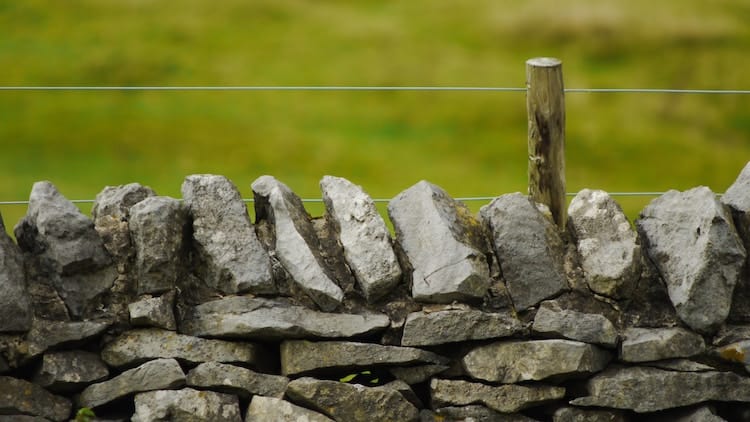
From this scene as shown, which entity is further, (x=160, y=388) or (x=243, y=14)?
(x=243, y=14)

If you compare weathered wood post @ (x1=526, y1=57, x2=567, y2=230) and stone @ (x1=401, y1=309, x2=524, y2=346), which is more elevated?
weathered wood post @ (x1=526, y1=57, x2=567, y2=230)

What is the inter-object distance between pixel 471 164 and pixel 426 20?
12.2ft

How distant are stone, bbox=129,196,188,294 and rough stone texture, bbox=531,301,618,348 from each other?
50.0 inches

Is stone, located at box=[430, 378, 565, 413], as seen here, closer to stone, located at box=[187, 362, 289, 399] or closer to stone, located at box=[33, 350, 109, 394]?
stone, located at box=[187, 362, 289, 399]

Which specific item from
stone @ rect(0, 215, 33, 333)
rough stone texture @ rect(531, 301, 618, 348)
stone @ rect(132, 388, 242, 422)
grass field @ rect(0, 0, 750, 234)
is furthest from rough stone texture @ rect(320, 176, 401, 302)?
grass field @ rect(0, 0, 750, 234)

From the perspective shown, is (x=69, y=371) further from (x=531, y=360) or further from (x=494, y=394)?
(x=531, y=360)

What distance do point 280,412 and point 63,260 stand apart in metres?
0.89

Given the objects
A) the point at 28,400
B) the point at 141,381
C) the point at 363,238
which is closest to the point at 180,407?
the point at 141,381

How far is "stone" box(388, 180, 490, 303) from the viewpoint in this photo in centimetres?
345

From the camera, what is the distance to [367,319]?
3.47 meters

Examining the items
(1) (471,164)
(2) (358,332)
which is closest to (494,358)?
(2) (358,332)

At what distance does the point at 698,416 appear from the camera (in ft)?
11.5

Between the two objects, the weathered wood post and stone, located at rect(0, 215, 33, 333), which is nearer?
stone, located at rect(0, 215, 33, 333)

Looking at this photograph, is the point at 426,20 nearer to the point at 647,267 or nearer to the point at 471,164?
the point at 471,164
